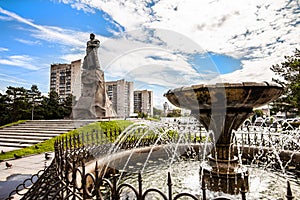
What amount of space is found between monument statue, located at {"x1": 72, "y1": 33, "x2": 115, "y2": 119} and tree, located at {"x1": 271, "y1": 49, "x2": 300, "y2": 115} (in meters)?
17.6

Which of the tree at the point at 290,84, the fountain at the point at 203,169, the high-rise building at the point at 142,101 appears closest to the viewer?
the fountain at the point at 203,169

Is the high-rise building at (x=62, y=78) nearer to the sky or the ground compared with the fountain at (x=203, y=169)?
nearer to the sky

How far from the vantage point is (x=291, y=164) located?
5648 millimetres

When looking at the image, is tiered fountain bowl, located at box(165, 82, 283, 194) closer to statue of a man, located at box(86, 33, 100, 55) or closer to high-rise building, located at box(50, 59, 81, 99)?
statue of a man, located at box(86, 33, 100, 55)

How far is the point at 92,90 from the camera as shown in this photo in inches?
956

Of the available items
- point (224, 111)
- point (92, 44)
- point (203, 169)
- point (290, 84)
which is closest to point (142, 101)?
point (92, 44)

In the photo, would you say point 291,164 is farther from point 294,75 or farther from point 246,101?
point 294,75

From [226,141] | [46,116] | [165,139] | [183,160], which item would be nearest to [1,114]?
[46,116]

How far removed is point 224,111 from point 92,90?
72.5 feet

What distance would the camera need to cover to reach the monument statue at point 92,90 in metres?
23.5

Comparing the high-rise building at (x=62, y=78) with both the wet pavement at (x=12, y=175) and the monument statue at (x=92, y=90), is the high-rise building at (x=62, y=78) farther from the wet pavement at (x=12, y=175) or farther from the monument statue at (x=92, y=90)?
the wet pavement at (x=12, y=175)

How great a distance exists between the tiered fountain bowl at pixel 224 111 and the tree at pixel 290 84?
15802 millimetres

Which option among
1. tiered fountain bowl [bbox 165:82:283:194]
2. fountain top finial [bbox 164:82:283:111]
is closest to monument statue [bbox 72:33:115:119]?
tiered fountain bowl [bbox 165:82:283:194]

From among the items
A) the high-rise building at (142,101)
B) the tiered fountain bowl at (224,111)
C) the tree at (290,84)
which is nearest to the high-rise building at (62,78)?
the high-rise building at (142,101)
